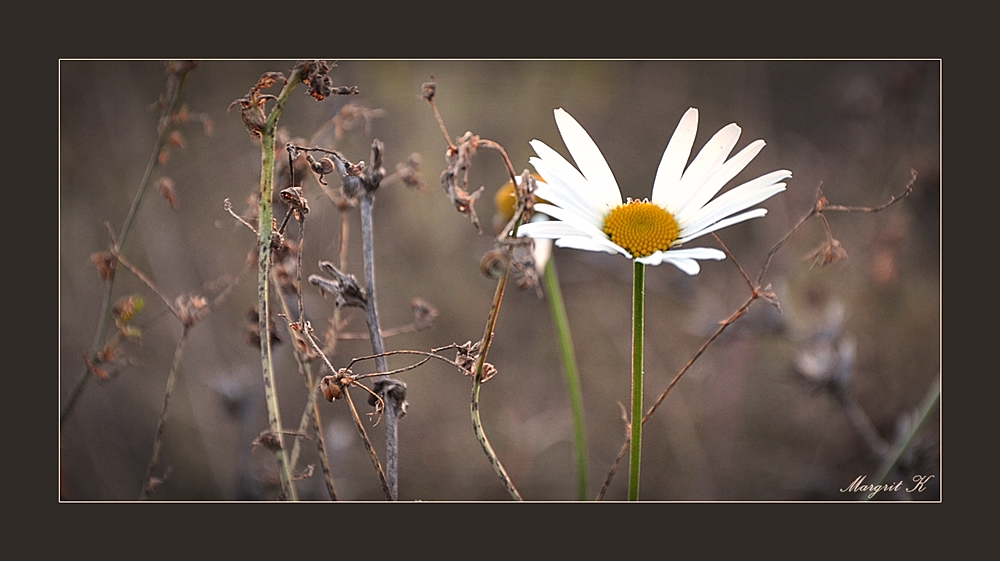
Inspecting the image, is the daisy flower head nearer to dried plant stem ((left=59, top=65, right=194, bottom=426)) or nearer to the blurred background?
the blurred background

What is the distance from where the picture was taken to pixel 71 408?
50.3 inches

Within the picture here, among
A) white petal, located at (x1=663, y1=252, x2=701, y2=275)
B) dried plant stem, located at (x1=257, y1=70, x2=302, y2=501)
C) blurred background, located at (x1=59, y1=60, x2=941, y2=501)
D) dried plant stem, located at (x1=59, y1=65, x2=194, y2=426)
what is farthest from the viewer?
blurred background, located at (x1=59, y1=60, x2=941, y2=501)

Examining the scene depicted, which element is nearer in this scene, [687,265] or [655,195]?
[687,265]

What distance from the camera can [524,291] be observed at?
1.74m

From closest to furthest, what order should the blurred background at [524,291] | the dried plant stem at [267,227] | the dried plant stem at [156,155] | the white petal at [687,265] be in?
the white petal at [687,265]
the dried plant stem at [267,227]
the dried plant stem at [156,155]
the blurred background at [524,291]

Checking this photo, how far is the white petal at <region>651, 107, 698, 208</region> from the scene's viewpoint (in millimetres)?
948

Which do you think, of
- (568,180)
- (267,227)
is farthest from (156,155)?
(568,180)

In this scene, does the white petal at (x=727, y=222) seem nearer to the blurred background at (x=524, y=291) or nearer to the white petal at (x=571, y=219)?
the white petal at (x=571, y=219)

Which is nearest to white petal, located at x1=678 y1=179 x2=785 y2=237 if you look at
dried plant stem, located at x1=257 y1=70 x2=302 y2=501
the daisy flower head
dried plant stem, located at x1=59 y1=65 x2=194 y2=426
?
the daisy flower head

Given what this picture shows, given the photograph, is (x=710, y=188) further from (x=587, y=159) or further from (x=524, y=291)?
(x=524, y=291)

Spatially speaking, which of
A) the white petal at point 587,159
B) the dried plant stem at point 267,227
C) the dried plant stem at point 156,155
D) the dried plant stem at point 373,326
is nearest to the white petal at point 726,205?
the white petal at point 587,159

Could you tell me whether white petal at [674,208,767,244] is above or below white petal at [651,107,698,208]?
below

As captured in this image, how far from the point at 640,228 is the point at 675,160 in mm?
140

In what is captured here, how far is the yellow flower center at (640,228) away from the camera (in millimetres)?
875
